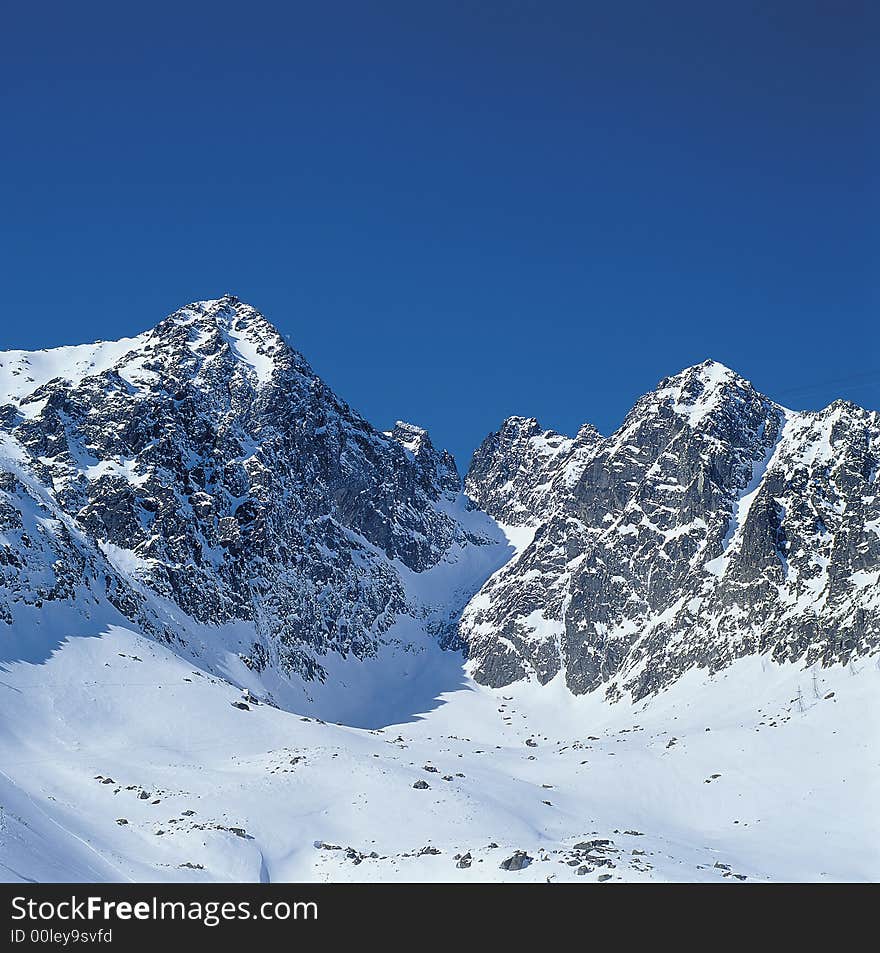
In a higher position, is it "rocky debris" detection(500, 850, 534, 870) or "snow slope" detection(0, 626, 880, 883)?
"snow slope" detection(0, 626, 880, 883)

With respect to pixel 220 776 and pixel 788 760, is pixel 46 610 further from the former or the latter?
pixel 788 760

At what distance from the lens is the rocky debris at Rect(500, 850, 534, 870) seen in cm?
8738

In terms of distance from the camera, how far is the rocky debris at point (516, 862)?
287 feet

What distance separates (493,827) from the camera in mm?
112562

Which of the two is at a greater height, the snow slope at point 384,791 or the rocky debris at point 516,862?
the snow slope at point 384,791

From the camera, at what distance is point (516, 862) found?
87812 millimetres

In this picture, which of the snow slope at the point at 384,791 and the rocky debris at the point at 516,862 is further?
the snow slope at the point at 384,791

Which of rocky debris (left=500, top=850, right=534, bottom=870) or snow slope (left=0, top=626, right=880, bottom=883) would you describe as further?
snow slope (left=0, top=626, right=880, bottom=883)

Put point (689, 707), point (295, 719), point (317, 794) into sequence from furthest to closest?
point (689, 707)
point (295, 719)
point (317, 794)
